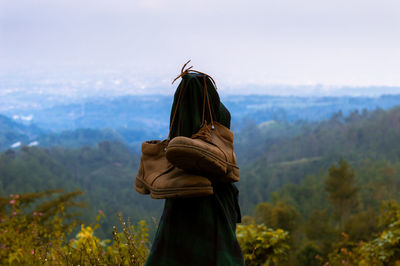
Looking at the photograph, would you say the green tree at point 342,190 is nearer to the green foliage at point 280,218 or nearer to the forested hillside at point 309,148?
the green foliage at point 280,218

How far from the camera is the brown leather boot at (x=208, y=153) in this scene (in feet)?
4.51

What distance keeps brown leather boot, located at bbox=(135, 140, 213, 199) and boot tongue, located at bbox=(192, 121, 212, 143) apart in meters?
0.16

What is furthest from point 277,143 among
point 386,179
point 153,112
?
point 153,112

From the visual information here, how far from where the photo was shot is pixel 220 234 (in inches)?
64.6

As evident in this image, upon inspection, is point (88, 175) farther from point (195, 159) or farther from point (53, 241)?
point (195, 159)

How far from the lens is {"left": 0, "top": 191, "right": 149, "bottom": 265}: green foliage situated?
2.49m

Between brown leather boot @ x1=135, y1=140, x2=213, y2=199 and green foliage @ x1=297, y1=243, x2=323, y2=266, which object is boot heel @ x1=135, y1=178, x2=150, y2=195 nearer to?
brown leather boot @ x1=135, y1=140, x2=213, y2=199

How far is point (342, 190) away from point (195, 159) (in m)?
13.2

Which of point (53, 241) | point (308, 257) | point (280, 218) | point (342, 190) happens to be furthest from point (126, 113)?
point (53, 241)

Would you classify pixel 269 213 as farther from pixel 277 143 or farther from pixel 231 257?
pixel 277 143

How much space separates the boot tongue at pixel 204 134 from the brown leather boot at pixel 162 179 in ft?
0.52

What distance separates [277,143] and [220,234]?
112 ft

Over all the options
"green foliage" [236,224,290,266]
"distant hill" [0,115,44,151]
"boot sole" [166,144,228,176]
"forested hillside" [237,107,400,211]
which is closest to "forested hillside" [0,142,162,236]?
"distant hill" [0,115,44,151]

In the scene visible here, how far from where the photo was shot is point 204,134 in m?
1.57
